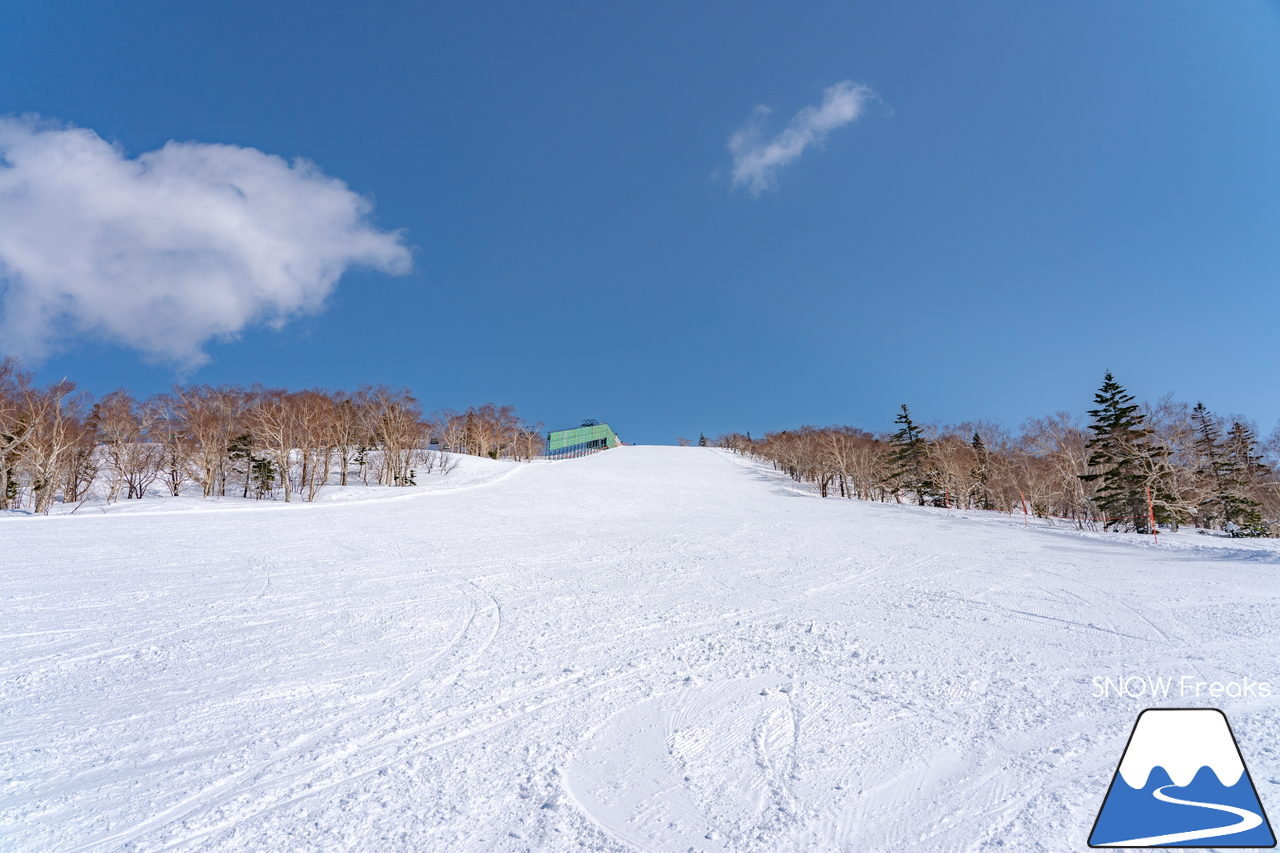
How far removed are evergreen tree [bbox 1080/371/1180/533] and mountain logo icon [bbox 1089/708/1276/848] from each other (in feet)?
105

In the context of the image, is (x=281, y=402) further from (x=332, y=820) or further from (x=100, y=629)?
(x=332, y=820)

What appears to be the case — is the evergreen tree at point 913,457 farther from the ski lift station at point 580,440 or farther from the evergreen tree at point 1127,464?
the ski lift station at point 580,440

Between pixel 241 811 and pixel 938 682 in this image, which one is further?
pixel 938 682

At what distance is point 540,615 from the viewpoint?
6.52 metres

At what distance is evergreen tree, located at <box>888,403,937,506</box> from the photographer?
41.4 metres

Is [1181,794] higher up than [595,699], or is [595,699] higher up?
[595,699]

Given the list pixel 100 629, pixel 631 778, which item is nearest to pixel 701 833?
pixel 631 778

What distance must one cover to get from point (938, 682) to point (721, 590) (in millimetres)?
3796

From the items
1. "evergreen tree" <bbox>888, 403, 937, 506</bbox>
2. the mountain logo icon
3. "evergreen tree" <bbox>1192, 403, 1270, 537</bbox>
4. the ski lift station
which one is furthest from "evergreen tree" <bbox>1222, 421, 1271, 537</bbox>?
the ski lift station

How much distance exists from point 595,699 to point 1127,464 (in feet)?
121

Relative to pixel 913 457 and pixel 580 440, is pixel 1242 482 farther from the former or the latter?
pixel 580 440

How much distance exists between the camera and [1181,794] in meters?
2.76

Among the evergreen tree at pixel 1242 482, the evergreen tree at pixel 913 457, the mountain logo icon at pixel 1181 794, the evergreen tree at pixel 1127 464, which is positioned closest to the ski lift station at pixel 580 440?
the evergreen tree at pixel 913 457

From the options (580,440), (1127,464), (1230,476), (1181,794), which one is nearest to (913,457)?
(1127,464)
